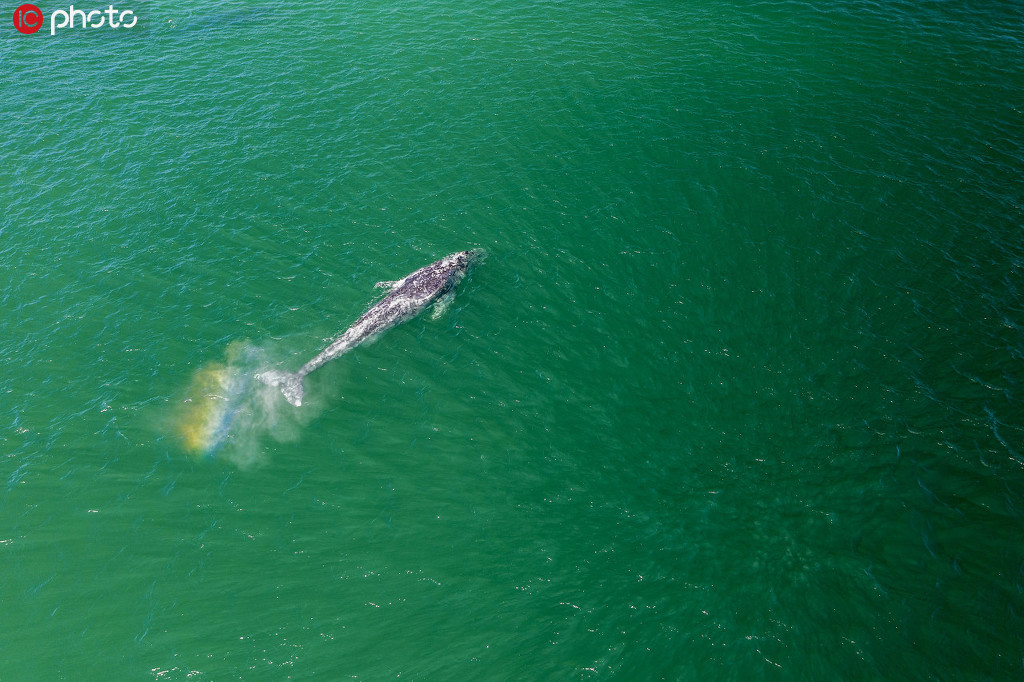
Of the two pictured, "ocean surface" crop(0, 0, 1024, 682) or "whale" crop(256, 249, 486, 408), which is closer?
"ocean surface" crop(0, 0, 1024, 682)

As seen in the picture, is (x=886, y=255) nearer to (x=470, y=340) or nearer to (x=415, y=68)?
(x=470, y=340)

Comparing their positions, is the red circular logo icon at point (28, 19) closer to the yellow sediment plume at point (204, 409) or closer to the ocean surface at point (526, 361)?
the ocean surface at point (526, 361)

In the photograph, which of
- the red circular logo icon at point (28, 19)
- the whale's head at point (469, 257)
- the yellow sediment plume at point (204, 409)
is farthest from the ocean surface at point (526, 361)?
the red circular logo icon at point (28, 19)

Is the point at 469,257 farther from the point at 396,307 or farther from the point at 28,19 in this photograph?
the point at 28,19

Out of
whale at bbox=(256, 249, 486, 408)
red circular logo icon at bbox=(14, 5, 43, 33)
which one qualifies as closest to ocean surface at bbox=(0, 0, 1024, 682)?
whale at bbox=(256, 249, 486, 408)

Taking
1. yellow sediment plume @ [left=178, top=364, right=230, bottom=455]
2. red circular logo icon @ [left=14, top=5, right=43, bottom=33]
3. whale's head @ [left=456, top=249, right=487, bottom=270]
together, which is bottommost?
yellow sediment plume @ [left=178, top=364, right=230, bottom=455]

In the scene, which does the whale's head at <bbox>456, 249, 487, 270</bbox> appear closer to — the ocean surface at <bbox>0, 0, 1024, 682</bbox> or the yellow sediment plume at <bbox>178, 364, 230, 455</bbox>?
the ocean surface at <bbox>0, 0, 1024, 682</bbox>
